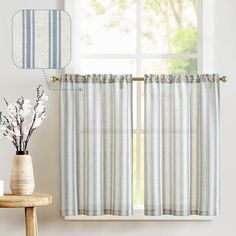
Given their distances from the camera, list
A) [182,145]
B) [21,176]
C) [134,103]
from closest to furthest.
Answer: [21,176] → [182,145] → [134,103]

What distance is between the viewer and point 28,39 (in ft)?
14.6

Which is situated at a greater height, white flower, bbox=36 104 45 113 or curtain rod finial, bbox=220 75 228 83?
curtain rod finial, bbox=220 75 228 83

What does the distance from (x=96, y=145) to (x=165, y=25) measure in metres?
0.98

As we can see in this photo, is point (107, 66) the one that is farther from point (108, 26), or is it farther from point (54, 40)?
point (54, 40)

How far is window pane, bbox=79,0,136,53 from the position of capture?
462 cm

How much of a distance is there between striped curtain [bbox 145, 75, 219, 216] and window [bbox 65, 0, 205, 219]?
25 centimetres

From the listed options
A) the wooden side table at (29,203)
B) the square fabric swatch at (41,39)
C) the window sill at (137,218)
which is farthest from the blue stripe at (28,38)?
the window sill at (137,218)

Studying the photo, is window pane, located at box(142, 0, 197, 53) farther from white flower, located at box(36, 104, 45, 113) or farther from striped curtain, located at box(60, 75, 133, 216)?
white flower, located at box(36, 104, 45, 113)

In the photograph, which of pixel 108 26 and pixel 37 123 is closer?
pixel 37 123

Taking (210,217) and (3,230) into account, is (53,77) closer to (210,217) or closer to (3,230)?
(3,230)

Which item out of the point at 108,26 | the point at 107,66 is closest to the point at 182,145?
the point at 107,66

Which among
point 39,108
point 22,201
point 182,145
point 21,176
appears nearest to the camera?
point 22,201

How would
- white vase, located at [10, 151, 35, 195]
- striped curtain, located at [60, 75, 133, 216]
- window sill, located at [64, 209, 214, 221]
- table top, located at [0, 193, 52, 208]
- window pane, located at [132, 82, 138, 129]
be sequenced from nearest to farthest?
table top, located at [0, 193, 52, 208] → white vase, located at [10, 151, 35, 195] → striped curtain, located at [60, 75, 133, 216] → window sill, located at [64, 209, 214, 221] → window pane, located at [132, 82, 138, 129]

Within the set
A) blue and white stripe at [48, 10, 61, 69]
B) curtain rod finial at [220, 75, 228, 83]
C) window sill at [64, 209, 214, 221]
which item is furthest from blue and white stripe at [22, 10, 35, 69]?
curtain rod finial at [220, 75, 228, 83]
